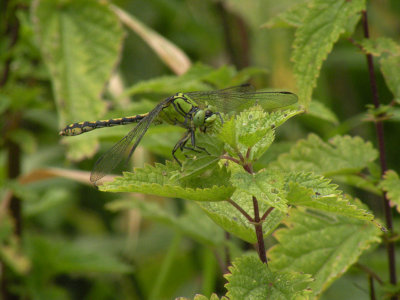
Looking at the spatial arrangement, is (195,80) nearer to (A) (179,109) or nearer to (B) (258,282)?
(A) (179,109)

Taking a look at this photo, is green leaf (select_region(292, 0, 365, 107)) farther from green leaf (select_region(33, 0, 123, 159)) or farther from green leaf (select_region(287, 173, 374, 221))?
green leaf (select_region(33, 0, 123, 159))

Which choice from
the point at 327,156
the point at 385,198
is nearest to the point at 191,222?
the point at 327,156

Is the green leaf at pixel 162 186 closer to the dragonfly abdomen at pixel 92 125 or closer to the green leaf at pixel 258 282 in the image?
the green leaf at pixel 258 282

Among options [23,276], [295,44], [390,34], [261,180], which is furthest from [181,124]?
[390,34]

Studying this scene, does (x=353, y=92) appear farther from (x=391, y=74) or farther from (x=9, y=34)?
(x=9, y=34)

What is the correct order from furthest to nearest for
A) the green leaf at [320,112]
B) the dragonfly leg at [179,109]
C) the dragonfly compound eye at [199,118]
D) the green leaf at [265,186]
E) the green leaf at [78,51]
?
the green leaf at [78,51]
the green leaf at [320,112]
the dragonfly leg at [179,109]
the dragonfly compound eye at [199,118]
the green leaf at [265,186]

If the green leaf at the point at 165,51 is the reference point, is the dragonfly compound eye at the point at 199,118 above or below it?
below

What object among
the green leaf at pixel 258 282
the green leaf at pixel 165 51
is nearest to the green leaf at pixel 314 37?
the green leaf at pixel 258 282
